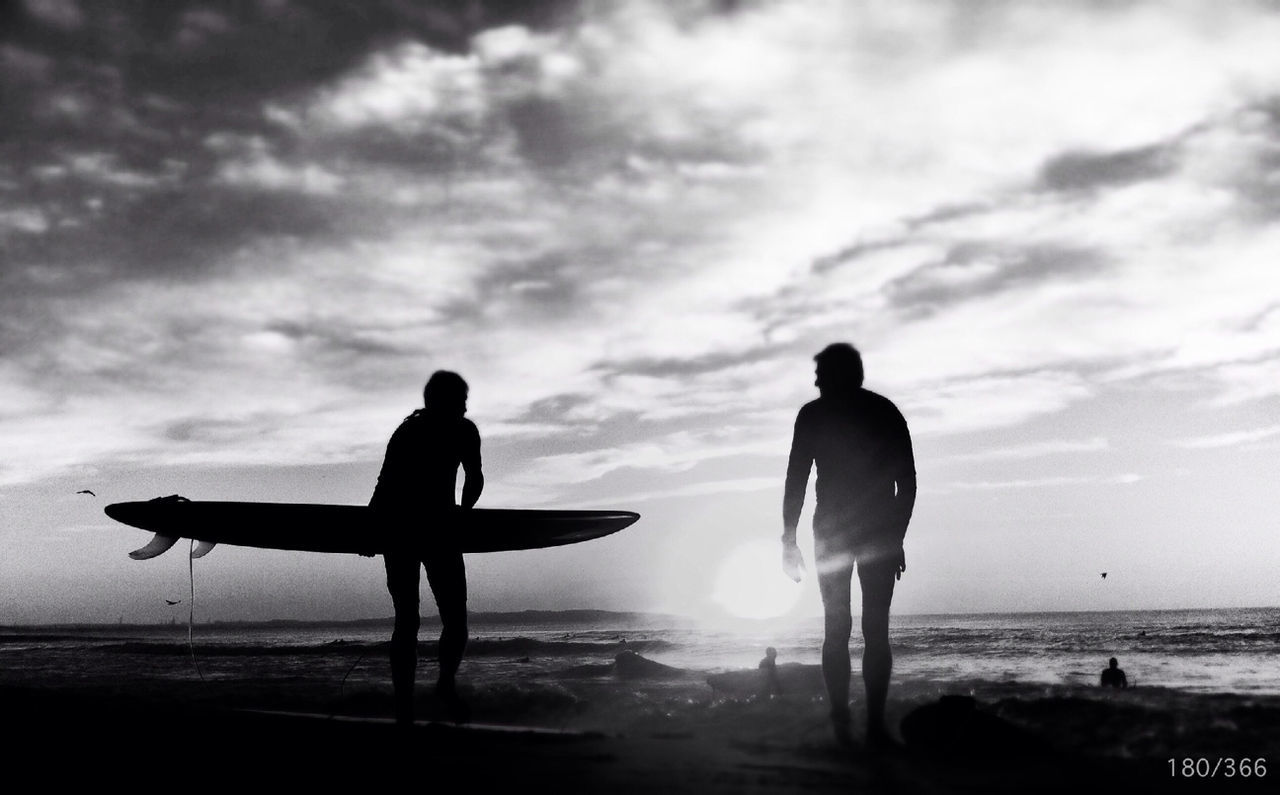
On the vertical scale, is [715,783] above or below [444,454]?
below

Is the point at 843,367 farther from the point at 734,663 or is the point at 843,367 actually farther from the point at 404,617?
the point at 734,663

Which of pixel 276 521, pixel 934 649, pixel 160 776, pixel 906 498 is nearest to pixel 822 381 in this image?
pixel 906 498

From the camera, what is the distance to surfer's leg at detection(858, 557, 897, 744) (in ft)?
12.9

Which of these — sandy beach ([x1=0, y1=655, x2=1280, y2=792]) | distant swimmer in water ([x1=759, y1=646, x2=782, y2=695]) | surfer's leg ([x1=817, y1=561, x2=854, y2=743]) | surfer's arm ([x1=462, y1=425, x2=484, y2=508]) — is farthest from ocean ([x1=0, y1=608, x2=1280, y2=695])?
surfer's leg ([x1=817, y1=561, x2=854, y2=743])

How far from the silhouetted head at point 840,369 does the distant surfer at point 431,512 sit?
6.82 feet

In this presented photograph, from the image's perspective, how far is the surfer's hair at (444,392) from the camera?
4930 mm

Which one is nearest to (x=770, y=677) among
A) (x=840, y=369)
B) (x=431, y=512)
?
(x=431, y=512)

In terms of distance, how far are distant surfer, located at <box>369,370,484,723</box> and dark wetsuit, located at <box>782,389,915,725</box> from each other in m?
1.94

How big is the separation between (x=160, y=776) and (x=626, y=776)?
4.72 feet

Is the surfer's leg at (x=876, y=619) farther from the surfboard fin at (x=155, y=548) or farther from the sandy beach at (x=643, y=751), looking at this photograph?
the surfboard fin at (x=155, y=548)

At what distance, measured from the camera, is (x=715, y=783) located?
98.3 inches

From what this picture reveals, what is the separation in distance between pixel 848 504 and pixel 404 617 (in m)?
2.54

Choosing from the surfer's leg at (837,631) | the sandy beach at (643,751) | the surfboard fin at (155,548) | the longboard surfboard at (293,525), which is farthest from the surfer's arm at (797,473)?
the surfboard fin at (155,548)

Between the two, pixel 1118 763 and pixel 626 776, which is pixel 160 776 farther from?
pixel 1118 763
